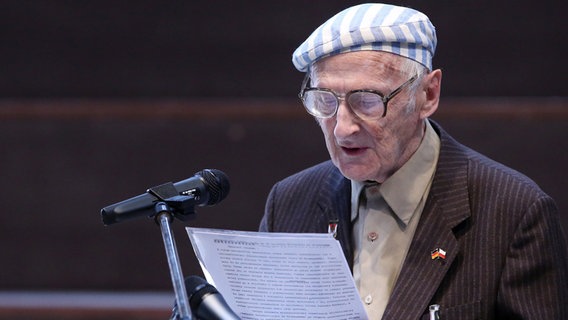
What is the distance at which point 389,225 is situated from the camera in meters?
1.58

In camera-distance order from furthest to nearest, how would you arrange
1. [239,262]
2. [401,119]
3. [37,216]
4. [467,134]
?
[37,216] < [467,134] < [401,119] < [239,262]

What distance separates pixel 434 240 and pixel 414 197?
86mm

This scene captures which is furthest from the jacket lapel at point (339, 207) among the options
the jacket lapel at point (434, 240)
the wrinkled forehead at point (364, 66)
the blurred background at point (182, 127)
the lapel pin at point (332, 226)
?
the blurred background at point (182, 127)

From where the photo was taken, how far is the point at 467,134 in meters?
2.62

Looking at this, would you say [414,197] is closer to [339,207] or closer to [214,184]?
[339,207]

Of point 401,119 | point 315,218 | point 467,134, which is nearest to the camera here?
point 401,119

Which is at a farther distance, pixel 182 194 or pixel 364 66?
pixel 364 66

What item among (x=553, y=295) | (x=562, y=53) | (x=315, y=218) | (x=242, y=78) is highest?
(x=242, y=78)

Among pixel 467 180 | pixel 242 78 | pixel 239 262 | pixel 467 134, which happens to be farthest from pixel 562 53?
pixel 239 262

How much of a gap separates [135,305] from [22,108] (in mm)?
671

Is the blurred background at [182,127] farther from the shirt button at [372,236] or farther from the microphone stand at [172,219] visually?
the microphone stand at [172,219]

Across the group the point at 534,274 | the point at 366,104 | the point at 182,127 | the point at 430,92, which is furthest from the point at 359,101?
the point at 182,127

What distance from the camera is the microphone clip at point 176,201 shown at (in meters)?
1.27

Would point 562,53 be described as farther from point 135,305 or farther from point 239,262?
point 239,262
